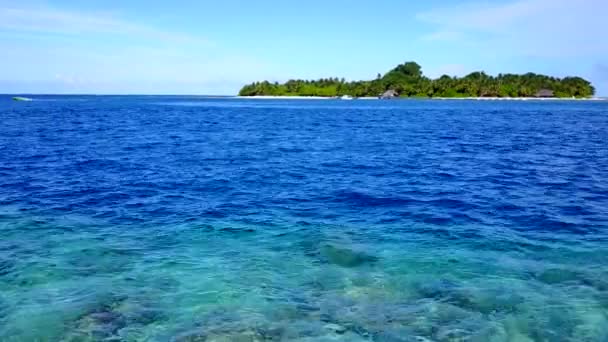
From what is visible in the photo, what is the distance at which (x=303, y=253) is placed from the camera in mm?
15734

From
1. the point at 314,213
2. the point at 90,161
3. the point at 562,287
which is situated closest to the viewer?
the point at 562,287

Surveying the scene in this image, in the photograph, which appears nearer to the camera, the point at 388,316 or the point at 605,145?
the point at 388,316

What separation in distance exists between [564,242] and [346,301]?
8933 millimetres

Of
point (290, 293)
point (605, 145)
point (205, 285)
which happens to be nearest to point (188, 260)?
point (205, 285)

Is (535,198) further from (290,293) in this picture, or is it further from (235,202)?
(290,293)

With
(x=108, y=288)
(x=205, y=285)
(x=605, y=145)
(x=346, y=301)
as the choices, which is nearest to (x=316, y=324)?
(x=346, y=301)

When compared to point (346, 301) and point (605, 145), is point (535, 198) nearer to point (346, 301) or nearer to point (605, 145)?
point (346, 301)

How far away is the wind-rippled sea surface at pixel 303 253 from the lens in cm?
1097

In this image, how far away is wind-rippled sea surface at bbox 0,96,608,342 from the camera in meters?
11.0

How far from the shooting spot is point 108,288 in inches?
502

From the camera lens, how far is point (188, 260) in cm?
1503

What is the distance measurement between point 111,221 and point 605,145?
146ft

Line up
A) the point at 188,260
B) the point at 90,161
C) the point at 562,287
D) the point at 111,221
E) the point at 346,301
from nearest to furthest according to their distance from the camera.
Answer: the point at 346,301 → the point at 562,287 → the point at 188,260 → the point at 111,221 → the point at 90,161

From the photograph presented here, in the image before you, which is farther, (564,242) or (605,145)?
(605,145)
